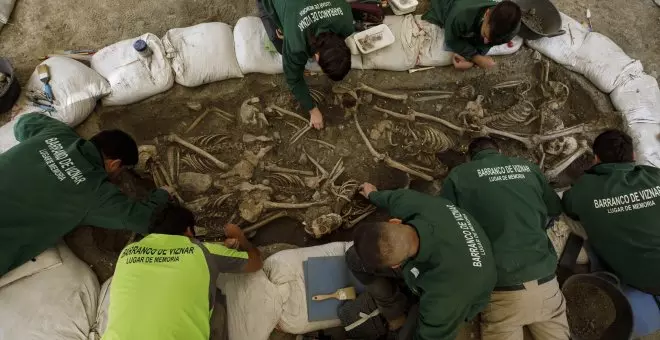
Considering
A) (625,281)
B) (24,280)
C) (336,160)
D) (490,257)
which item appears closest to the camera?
(490,257)

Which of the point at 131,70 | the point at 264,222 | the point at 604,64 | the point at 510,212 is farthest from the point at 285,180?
the point at 604,64

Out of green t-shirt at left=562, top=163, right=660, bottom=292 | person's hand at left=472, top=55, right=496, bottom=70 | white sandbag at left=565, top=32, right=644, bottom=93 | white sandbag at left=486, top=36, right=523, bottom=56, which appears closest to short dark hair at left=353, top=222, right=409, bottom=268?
green t-shirt at left=562, top=163, right=660, bottom=292

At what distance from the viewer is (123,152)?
4.15 meters

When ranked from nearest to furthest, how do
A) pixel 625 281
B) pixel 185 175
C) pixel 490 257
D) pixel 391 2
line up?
pixel 490 257 → pixel 625 281 → pixel 185 175 → pixel 391 2

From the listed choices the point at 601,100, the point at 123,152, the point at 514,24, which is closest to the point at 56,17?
the point at 123,152

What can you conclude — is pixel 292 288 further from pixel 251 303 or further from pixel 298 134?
pixel 298 134

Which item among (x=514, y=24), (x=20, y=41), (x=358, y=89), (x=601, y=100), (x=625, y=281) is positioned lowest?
(x=625, y=281)

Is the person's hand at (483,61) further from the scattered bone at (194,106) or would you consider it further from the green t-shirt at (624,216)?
the scattered bone at (194,106)

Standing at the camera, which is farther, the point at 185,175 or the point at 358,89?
the point at 358,89

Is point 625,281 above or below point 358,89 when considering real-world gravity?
below

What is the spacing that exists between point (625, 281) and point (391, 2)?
4.23 metres

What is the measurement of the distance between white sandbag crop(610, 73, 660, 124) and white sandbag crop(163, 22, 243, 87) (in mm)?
5001

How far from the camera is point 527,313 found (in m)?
4.06

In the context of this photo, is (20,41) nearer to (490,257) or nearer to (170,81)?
(170,81)
